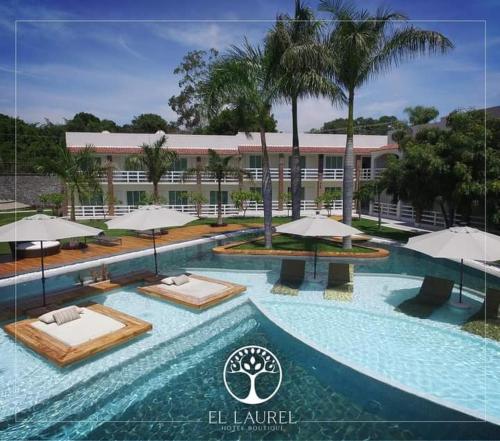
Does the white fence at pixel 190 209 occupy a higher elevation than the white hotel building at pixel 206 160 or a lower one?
lower

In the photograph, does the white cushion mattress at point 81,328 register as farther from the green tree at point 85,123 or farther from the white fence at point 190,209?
the green tree at point 85,123

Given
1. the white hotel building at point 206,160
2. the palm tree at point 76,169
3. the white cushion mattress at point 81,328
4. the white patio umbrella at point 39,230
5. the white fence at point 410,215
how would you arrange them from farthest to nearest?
the white hotel building at point 206,160, the white fence at point 410,215, the palm tree at point 76,169, the white patio umbrella at point 39,230, the white cushion mattress at point 81,328

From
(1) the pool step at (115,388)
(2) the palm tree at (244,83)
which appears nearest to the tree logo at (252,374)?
(1) the pool step at (115,388)

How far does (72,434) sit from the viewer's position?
557cm

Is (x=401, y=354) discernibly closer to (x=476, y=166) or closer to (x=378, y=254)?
(x=378, y=254)

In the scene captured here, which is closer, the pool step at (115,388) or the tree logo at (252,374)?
the pool step at (115,388)

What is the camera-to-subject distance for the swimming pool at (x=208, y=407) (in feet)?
18.3

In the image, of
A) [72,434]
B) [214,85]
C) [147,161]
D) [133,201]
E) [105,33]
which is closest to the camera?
[72,434]

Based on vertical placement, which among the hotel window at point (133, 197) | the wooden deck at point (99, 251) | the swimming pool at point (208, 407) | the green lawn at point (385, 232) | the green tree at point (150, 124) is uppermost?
the green tree at point (150, 124)

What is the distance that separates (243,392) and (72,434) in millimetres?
2907

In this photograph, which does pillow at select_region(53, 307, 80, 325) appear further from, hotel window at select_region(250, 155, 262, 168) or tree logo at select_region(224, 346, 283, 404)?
hotel window at select_region(250, 155, 262, 168)

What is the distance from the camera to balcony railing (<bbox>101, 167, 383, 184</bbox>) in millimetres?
32438

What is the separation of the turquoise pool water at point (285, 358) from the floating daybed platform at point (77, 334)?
25cm

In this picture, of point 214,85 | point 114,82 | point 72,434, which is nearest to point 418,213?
point 214,85
